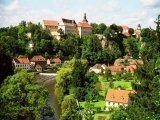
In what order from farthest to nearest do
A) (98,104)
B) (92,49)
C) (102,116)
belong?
(92,49)
(98,104)
(102,116)

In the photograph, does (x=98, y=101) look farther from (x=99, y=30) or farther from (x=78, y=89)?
Answer: (x=99, y=30)

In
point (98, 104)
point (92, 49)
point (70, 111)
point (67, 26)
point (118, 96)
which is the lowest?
point (98, 104)

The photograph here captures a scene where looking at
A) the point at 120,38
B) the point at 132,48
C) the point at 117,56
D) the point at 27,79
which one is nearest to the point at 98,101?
the point at 27,79

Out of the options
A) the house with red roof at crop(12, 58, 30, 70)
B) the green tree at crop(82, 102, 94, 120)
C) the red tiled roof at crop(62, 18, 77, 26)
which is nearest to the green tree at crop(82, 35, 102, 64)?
the red tiled roof at crop(62, 18, 77, 26)

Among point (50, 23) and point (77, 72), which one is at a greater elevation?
point (50, 23)

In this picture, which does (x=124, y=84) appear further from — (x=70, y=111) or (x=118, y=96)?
(x=70, y=111)

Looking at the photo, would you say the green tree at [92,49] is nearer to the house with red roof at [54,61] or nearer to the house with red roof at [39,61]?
the house with red roof at [54,61]

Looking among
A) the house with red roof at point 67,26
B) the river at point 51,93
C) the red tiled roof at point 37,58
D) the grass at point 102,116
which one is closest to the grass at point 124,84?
the river at point 51,93

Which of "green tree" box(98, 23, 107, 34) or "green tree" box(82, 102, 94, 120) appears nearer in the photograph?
"green tree" box(82, 102, 94, 120)

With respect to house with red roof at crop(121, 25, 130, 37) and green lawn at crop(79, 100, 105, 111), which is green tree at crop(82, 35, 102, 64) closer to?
house with red roof at crop(121, 25, 130, 37)

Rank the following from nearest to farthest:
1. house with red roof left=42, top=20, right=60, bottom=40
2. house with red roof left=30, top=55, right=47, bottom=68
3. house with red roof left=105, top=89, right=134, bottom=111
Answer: house with red roof left=105, top=89, right=134, bottom=111 < house with red roof left=30, top=55, right=47, bottom=68 < house with red roof left=42, top=20, right=60, bottom=40

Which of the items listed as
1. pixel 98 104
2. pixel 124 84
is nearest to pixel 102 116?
pixel 98 104
